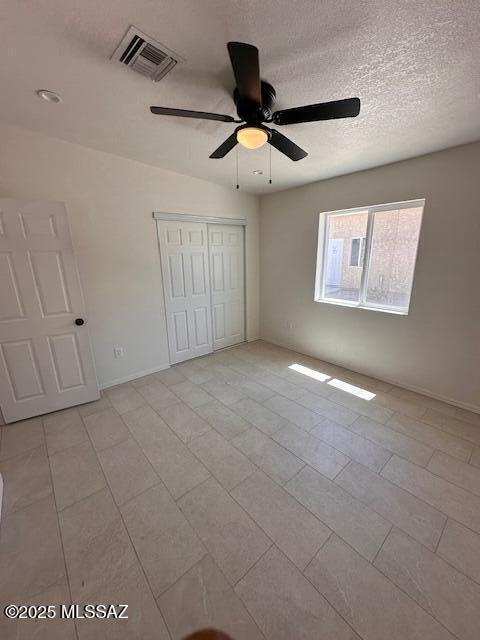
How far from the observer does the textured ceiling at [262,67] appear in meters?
1.12

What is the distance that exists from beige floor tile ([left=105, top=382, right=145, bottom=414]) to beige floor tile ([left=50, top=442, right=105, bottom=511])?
1.84ft

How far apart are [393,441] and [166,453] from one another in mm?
1959

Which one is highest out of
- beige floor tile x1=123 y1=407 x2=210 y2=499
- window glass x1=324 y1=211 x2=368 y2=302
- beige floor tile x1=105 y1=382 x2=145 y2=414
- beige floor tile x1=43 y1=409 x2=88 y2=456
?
window glass x1=324 y1=211 x2=368 y2=302

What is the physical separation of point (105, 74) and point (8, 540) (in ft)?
9.38

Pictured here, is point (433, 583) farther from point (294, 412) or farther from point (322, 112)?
point (322, 112)

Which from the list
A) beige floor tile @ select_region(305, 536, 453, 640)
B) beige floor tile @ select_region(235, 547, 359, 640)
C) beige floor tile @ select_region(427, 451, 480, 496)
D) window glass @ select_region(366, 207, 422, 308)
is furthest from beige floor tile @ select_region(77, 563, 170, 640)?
window glass @ select_region(366, 207, 422, 308)

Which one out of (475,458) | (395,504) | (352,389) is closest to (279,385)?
(352,389)

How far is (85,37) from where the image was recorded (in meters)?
1.26

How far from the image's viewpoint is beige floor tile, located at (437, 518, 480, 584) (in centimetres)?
128

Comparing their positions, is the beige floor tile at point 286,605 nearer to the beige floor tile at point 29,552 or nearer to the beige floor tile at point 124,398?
the beige floor tile at point 29,552

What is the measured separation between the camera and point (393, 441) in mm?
2137

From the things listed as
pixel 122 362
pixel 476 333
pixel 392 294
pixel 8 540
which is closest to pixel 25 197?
pixel 122 362

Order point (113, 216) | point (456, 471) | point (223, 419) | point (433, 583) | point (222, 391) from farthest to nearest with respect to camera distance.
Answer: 1. point (222, 391)
2. point (113, 216)
3. point (223, 419)
4. point (456, 471)
5. point (433, 583)

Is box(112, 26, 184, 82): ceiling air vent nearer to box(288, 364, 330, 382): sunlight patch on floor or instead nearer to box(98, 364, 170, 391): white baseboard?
box(98, 364, 170, 391): white baseboard
